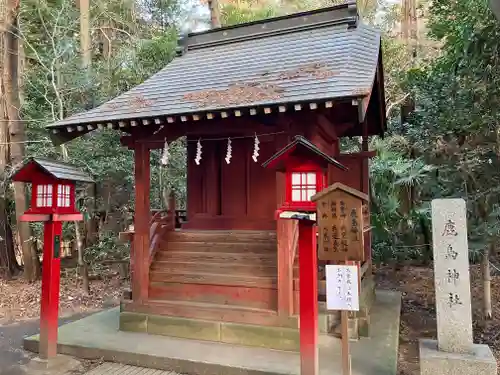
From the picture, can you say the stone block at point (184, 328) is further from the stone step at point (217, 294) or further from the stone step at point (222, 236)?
the stone step at point (222, 236)

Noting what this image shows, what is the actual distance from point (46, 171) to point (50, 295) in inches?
64.1

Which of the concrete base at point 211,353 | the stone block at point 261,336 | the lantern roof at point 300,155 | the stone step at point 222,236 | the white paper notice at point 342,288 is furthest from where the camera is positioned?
the stone step at point 222,236

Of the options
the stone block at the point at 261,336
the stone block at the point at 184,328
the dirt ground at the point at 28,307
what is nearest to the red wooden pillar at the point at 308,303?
the stone block at the point at 261,336

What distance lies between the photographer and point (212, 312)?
19.4 ft

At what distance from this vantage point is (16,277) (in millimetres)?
11086

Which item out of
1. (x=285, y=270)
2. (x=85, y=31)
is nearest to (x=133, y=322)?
(x=285, y=270)

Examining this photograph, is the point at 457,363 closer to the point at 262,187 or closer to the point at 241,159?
the point at 262,187

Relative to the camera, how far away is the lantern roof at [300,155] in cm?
414

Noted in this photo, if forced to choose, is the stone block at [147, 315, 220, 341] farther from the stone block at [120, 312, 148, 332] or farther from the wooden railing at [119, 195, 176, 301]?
the wooden railing at [119, 195, 176, 301]

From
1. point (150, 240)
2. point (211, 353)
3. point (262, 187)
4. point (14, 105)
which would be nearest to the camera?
point (211, 353)

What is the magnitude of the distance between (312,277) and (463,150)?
4.66 metres

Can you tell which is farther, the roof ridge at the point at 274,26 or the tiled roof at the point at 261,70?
the roof ridge at the point at 274,26

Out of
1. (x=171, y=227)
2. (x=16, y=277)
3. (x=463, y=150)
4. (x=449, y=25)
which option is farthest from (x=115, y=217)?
(x=449, y=25)

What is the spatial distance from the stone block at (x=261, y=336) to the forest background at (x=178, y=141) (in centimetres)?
335
